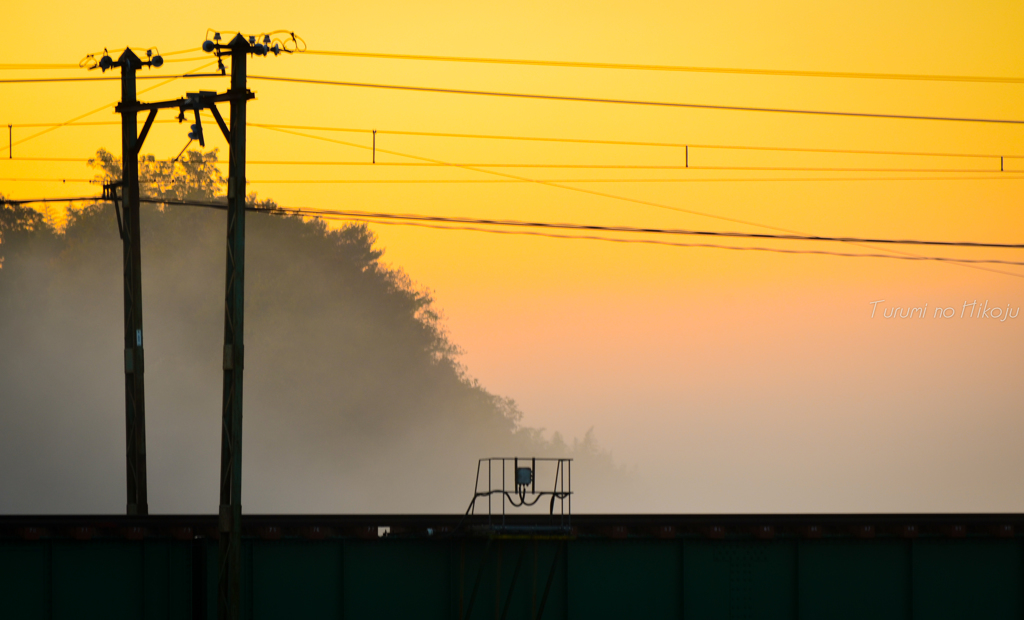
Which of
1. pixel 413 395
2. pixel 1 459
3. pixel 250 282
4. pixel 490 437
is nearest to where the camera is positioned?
pixel 1 459

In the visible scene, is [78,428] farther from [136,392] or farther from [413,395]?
[136,392]

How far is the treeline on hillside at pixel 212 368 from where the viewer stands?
6575cm

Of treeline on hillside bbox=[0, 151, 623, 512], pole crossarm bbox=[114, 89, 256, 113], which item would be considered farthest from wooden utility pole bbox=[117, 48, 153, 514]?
treeline on hillside bbox=[0, 151, 623, 512]

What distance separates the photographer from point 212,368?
70625mm

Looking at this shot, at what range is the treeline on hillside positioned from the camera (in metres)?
65.8

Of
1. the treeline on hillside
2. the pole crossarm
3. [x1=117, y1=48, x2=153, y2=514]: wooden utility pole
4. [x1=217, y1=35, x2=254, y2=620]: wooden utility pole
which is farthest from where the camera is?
the treeline on hillside

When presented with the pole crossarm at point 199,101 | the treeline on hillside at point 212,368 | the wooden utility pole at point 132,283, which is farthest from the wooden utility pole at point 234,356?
the treeline on hillside at point 212,368

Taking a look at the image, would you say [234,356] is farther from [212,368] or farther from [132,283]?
[212,368]

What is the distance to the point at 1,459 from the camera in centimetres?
6325

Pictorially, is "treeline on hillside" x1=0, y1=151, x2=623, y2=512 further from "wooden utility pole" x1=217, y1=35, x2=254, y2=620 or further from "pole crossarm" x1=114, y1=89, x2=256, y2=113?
"wooden utility pole" x1=217, y1=35, x2=254, y2=620

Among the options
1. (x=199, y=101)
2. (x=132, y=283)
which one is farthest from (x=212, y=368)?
(x=199, y=101)
